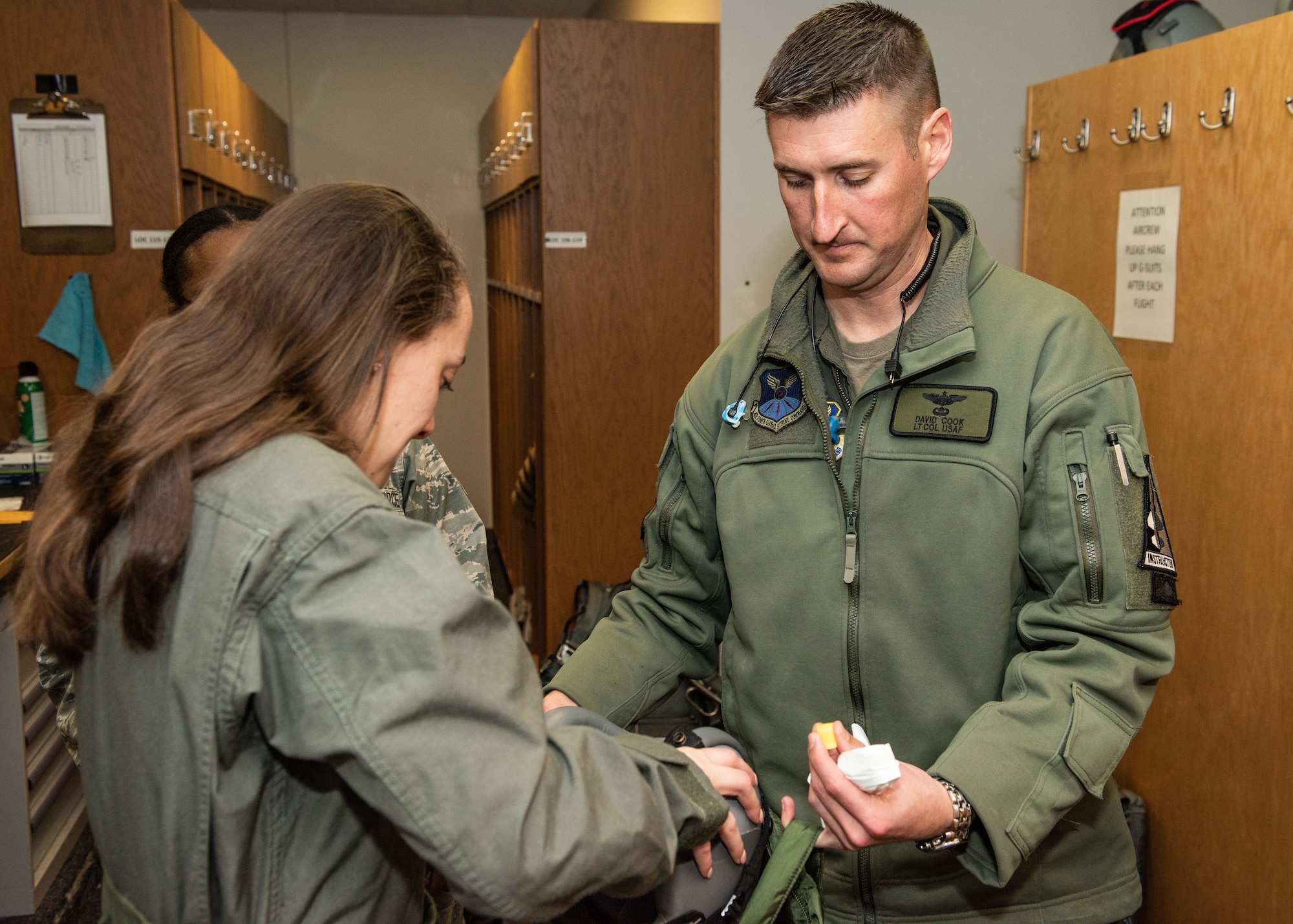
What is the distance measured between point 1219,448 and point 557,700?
4.93ft

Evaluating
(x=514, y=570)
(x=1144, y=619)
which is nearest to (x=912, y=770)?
(x=1144, y=619)

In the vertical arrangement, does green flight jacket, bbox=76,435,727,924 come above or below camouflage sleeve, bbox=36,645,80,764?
above

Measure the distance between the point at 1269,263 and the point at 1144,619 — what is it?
3.58 feet

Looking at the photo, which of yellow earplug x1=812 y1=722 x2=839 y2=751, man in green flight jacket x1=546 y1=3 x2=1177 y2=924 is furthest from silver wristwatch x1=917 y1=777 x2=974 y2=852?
yellow earplug x1=812 y1=722 x2=839 y2=751

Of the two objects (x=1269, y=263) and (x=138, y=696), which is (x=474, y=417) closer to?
(x=1269, y=263)

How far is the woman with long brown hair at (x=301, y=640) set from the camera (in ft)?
2.71

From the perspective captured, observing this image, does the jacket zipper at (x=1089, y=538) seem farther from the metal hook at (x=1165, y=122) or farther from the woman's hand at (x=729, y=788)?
the metal hook at (x=1165, y=122)

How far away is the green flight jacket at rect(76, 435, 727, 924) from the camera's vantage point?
2.69 feet

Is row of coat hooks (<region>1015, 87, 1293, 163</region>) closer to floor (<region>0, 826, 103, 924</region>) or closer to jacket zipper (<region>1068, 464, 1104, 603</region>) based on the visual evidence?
jacket zipper (<region>1068, 464, 1104, 603</region>)

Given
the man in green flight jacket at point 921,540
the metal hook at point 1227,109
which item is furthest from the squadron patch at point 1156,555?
the metal hook at point 1227,109

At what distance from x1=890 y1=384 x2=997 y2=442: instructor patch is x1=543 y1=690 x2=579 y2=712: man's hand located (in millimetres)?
576

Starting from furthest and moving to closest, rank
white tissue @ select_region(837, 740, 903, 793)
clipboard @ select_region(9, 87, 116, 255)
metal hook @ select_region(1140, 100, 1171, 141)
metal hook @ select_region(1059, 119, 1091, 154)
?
clipboard @ select_region(9, 87, 116, 255) < metal hook @ select_region(1059, 119, 1091, 154) < metal hook @ select_region(1140, 100, 1171, 141) < white tissue @ select_region(837, 740, 903, 793)

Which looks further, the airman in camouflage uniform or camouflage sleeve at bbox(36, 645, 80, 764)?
the airman in camouflage uniform

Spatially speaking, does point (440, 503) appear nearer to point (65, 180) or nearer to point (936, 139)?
point (936, 139)
